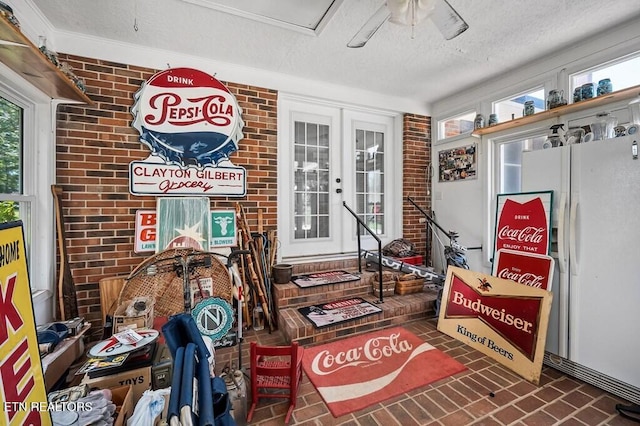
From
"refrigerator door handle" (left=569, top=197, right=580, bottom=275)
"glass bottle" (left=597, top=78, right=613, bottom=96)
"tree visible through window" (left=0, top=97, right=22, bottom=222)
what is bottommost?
"refrigerator door handle" (left=569, top=197, right=580, bottom=275)

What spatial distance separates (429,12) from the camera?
5.70 ft

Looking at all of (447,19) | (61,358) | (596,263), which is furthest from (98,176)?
(596,263)

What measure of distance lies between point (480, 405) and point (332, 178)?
2.83 metres

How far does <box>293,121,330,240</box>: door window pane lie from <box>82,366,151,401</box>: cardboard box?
2218 mm

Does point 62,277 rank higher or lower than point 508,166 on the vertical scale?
lower

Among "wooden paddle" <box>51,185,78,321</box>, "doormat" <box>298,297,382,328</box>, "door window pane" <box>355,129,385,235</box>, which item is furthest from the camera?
"door window pane" <box>355,129,385,235</box>

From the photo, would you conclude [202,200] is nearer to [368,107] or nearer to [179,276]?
[179,276]

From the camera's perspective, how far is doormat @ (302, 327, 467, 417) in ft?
6.15

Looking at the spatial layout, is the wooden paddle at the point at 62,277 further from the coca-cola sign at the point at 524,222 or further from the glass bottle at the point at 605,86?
→ the glass bottle at the point at 605,86

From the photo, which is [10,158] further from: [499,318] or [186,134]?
[499,318]

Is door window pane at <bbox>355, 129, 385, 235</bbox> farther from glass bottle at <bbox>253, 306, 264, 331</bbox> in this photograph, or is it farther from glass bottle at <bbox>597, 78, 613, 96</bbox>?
glass bottle at <bbox>597, 78, 613, 96</bbox>

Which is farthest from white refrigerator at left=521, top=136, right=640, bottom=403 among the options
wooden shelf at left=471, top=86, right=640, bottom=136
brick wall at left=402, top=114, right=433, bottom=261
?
brick wall at left=402, top=114, right=433, bottom=261

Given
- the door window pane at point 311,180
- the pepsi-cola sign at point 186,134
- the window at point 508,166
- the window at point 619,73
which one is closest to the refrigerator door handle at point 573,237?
the window at point 619,73

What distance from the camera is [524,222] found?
Result: 7.92 feet
